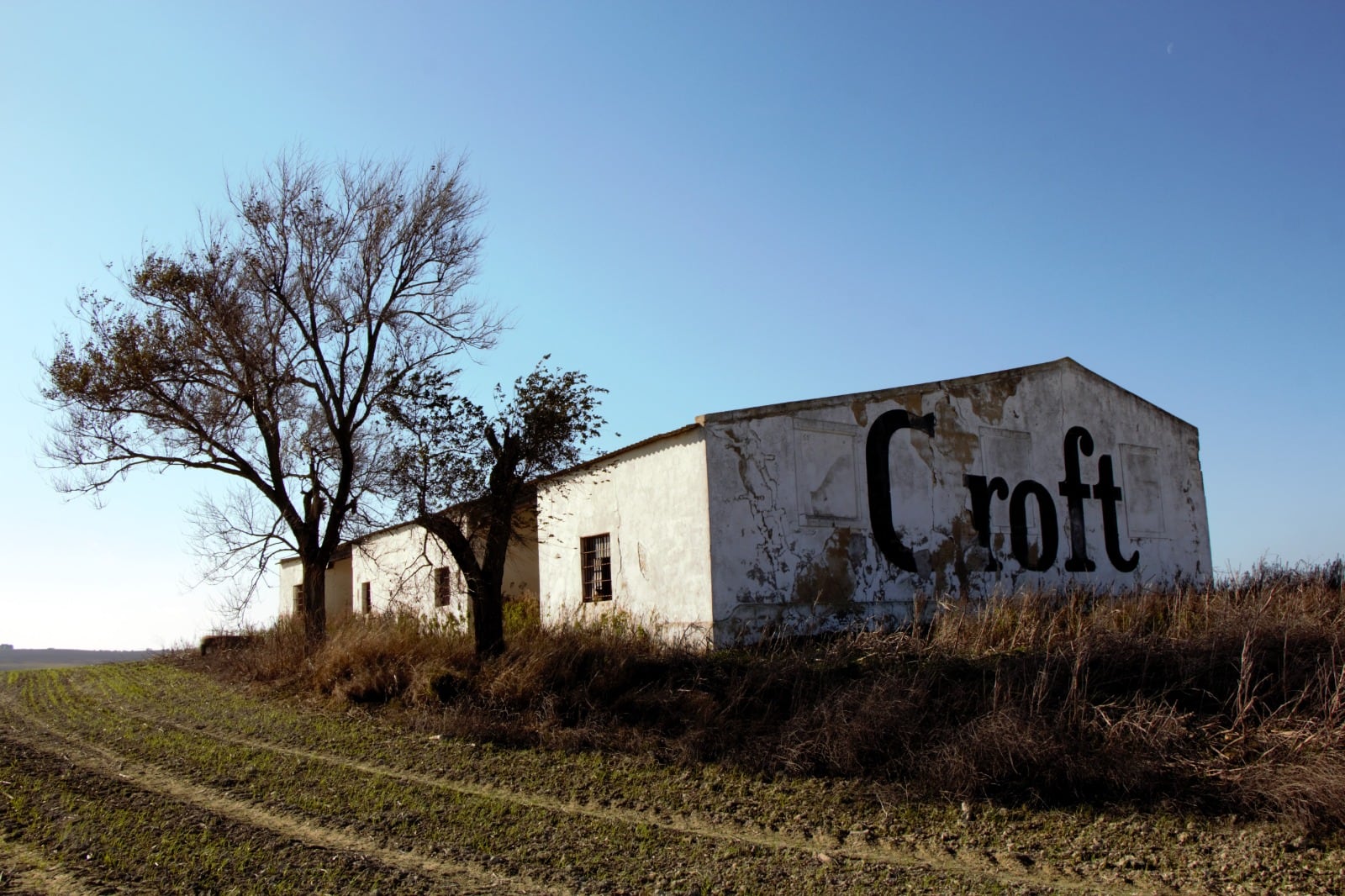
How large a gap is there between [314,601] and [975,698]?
37.1 ft

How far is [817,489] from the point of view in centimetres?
1516

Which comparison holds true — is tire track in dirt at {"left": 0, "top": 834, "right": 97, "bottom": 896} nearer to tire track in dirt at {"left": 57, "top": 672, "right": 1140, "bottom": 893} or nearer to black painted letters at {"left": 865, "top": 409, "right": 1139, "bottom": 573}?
tire track in dirt at {"left": 57, "top": 672, "right": 1140, "bottom": 893}

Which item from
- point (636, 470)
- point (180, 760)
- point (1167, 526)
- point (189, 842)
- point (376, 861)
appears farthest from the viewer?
point (1167, 526)

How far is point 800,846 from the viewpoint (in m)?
6.82

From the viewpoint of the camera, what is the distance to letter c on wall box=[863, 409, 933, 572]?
15.7 metres

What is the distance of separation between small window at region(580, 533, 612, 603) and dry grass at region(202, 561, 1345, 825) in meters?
2.68

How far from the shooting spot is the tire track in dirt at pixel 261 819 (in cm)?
606

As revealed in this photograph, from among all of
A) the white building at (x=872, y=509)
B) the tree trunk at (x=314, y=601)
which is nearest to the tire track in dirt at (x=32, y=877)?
the white building at (x=872, y=509)

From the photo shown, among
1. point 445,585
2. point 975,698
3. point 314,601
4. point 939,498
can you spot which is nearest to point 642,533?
point 939,498

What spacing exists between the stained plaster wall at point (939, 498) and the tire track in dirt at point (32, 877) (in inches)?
343

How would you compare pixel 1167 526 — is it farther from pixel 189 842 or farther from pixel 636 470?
pixel 189 842

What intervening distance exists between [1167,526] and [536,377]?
47.0 feet

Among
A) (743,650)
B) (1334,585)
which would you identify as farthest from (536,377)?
(1334,585)

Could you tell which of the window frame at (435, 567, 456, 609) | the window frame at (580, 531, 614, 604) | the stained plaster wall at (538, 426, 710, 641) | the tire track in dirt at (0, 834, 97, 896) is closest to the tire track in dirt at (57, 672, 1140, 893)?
the tire track in dirt at (0, 834, 97, 896)
